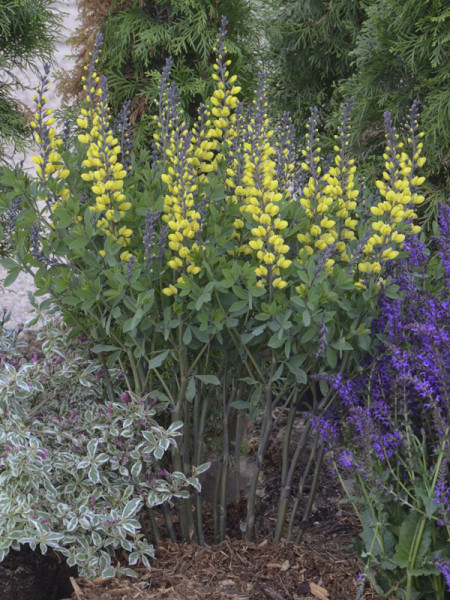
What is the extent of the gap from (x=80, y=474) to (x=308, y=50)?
4315 mm

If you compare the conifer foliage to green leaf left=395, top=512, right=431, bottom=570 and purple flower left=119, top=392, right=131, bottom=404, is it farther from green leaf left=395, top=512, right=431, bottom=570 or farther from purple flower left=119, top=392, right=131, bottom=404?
green leaf left=395, top=512, right=431, bottom=570

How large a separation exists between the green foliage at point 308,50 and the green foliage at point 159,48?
25.4 inches

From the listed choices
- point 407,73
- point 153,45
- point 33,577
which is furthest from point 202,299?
point 153,45

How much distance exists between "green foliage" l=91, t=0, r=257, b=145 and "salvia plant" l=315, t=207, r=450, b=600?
8.92ft

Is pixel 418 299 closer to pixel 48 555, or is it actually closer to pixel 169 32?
pixel 48 555

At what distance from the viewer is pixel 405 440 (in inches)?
84.3

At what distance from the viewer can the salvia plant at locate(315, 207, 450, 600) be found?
6.92 ft

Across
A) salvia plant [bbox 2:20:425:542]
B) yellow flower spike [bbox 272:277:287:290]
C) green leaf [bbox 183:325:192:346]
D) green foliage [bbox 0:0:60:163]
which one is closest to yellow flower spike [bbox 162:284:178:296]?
salvia plant [bbox 2:20:425:542]

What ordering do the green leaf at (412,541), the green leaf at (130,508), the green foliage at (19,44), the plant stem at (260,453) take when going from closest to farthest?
the green leaf at (412,541) → the green leaf at (130,508) → the plant stem at (260,453) → the green foliage at (19,44)

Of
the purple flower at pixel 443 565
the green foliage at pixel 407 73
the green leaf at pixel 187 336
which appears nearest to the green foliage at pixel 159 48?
the green foliage at pixel 407 73

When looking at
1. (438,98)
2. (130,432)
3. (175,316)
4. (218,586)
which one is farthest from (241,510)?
(438,98)

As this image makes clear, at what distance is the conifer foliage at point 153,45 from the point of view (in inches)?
184

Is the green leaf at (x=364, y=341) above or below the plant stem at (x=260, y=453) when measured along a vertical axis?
above

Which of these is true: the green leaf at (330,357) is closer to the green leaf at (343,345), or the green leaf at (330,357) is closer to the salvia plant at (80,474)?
the green leaf at (343,345)
